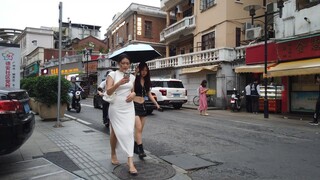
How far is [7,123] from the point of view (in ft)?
16.3

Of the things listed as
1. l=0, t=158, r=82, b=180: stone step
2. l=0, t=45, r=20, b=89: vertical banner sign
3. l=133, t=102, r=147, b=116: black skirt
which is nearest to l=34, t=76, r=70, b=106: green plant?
l=0, t=45, r=20, b=89: vertical banner sign

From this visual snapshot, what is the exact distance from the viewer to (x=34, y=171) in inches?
205

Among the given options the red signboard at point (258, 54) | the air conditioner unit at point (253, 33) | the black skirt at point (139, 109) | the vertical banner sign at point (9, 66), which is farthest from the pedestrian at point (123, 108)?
the air conditioner unit at point (253, 33)

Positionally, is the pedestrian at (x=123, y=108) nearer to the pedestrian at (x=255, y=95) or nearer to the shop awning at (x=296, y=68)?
the shop awning at (x=296, y=68)

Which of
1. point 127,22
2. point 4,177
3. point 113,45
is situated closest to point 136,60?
point 4,177

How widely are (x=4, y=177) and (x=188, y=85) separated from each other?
19998mm

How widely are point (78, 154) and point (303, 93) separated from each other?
513 inches

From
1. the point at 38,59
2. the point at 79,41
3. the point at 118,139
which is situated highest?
the point at 79,41

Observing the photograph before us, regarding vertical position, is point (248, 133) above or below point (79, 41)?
below

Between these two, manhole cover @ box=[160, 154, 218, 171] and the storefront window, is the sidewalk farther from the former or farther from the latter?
the storefront window

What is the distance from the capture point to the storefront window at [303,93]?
15.5m

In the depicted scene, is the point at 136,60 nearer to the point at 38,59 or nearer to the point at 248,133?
the point at 248,133

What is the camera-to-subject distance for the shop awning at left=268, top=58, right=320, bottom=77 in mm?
13701

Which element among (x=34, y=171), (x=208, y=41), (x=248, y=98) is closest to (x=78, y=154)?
(x=34, y=171)
